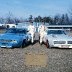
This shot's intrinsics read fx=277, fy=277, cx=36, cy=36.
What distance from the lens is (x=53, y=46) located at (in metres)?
17.2

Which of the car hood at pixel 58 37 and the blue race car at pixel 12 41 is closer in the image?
the blue race car at pixel 12 41

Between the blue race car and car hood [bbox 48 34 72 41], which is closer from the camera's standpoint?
the blue race car

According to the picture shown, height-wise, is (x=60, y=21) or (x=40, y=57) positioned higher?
(x=40, y=57)

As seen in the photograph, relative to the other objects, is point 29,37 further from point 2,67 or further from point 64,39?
point 2,67

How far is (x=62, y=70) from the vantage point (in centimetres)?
953

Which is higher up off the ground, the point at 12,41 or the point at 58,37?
the point at 58,37

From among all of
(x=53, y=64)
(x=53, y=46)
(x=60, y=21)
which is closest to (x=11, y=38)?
(x=53, y=46)

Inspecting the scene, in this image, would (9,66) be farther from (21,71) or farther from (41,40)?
(41,40)

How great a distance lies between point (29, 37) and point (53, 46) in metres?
3.51

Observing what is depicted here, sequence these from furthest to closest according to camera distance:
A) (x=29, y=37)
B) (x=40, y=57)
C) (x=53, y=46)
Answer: (x=29, y=37) < (x=53, y=46) < (x=40, y=57)

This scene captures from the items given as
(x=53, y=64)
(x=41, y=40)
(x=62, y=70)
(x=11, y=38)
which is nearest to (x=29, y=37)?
(x=41, y=40)

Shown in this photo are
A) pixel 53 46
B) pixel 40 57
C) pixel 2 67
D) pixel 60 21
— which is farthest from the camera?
pixel 60 21

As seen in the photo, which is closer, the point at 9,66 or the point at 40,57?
the point at 40,57

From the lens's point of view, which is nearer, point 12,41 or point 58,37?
point 12,41
